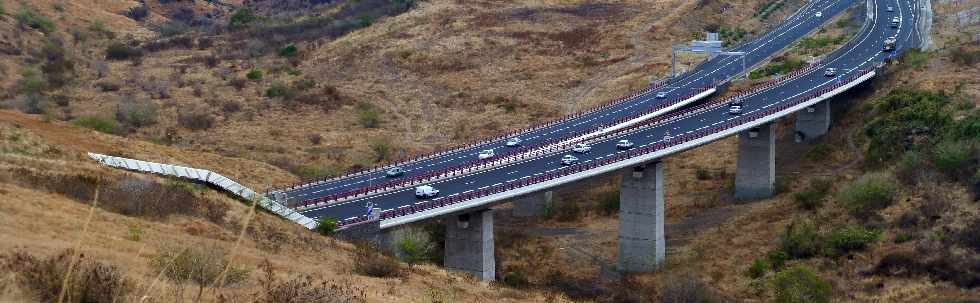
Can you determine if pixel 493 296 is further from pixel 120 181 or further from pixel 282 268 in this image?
pixel 120 181

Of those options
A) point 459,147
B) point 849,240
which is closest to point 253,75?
point 459,147

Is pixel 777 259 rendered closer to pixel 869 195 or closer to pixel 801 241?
pixel 801 241

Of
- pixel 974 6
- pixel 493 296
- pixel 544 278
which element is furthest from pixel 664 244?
pixel 974 6

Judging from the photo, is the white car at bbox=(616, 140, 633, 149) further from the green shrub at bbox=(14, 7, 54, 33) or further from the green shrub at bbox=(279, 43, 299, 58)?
the green shrub at bbox=(14, 7, 54, 33)

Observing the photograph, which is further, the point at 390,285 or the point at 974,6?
the point at 974,6

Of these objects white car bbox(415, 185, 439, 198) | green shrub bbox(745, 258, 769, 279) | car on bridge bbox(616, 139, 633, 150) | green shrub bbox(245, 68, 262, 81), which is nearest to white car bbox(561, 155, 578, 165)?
car on bridge bbox(616, 139, 633, 150)

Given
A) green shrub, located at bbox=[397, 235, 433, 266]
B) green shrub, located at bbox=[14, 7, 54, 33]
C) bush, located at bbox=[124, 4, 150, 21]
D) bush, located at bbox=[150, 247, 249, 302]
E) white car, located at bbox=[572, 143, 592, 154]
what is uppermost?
bush, located at bbox=[124, 4, 150, 21]
